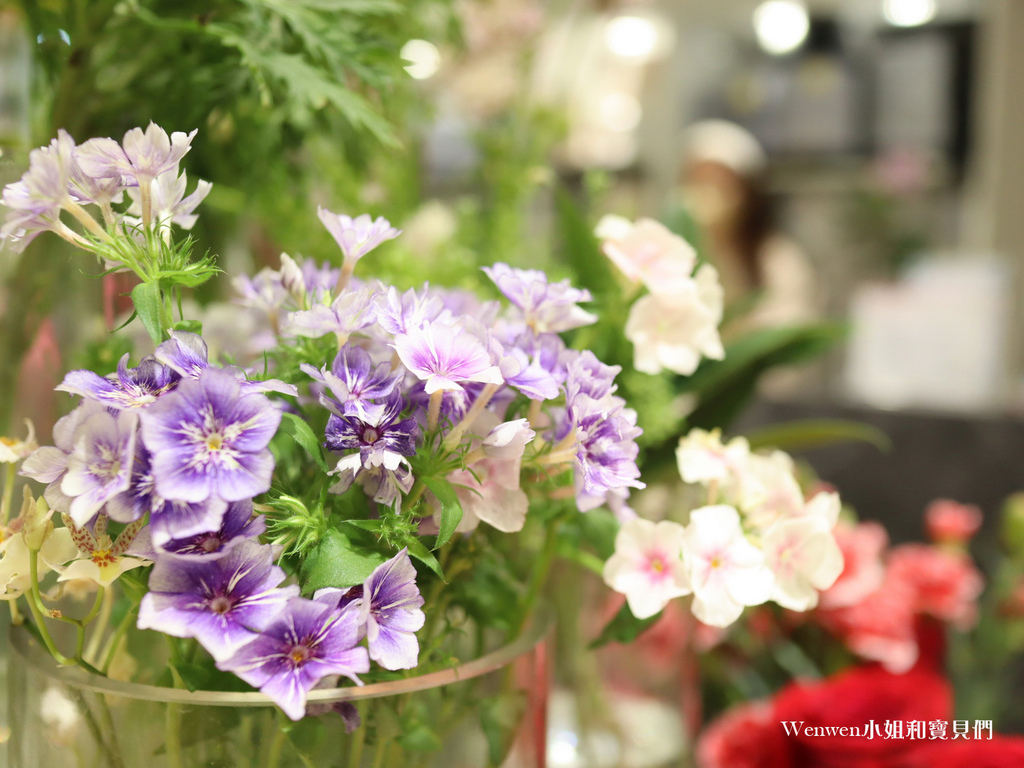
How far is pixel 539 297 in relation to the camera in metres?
0.33

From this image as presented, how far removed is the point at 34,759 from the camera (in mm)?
319

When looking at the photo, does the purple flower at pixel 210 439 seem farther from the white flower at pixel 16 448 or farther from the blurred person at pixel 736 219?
the blurred person at pixel 736 219

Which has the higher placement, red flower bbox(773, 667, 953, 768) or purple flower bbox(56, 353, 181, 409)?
purple flower bbox(56, 353, 181, 409)

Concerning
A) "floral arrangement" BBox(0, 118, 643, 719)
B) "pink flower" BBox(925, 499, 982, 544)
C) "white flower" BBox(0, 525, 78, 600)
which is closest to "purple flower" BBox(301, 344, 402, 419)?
"floral arrangement" BBox(0, 118, 643, 719)

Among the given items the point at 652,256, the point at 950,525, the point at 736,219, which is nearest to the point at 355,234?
the point at 652,256

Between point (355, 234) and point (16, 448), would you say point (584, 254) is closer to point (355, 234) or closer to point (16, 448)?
point (355, 234)

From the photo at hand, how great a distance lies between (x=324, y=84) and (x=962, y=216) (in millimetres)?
3145

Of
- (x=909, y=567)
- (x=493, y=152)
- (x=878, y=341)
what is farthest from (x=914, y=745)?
(x=878, y=341)

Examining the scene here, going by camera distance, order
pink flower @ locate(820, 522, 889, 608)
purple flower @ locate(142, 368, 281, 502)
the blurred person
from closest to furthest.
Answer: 1. purple flower @ locate(142, 368, 281, 502)
2. pink flower @ locate(820, 522, 889, 608)
3. the blurred person

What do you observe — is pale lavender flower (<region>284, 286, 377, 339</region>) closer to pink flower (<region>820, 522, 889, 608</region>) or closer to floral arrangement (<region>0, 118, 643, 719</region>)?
floral arrangement (<region>0, 118, 643, 719</region>)

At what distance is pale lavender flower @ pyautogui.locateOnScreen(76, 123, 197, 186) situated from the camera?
0.28m

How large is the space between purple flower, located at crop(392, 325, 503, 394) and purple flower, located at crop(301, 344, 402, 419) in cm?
1

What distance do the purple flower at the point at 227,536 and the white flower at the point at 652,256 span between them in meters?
0.21

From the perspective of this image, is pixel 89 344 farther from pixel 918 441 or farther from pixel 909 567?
pixel 918 441
